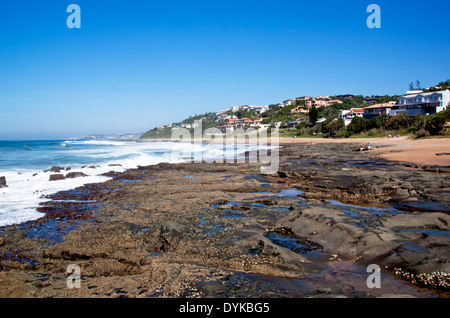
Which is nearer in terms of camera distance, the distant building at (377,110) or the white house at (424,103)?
the white house at (424,103)

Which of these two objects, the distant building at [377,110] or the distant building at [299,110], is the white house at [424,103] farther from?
the distant building at [299,110]

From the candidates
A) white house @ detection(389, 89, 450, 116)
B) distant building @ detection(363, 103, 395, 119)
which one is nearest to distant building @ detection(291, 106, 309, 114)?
distant building @ detection(363, 103, 395, 119)

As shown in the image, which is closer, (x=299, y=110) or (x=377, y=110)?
(x=377, y=110)

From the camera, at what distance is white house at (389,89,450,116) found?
5331 centimetres

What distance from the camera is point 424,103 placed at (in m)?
56.1

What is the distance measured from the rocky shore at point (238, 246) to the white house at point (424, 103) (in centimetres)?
5419

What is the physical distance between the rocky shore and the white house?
5419 centimetres

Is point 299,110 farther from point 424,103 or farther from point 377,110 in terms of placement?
point 424,103

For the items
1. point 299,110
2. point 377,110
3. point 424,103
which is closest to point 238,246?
Result: point 424,103

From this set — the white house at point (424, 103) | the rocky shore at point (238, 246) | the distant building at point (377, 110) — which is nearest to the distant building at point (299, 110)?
the distant building at point (377, 110)

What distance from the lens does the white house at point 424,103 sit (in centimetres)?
5331

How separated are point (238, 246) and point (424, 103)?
65.1 metres

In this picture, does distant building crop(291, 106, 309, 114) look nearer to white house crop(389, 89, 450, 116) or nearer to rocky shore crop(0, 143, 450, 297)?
white house crop(389, 89, 450, 116)
